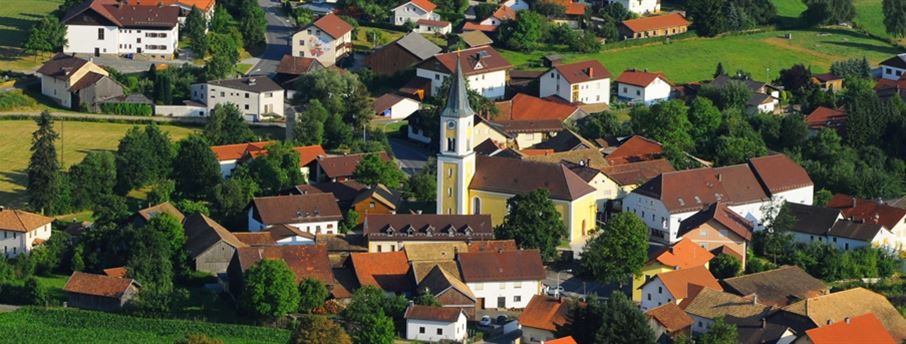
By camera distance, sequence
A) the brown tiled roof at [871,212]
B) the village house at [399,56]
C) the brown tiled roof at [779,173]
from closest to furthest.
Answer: the brown tiled roof at [871,212], the brown tiled roof at [779,173], the village house at [399,56]

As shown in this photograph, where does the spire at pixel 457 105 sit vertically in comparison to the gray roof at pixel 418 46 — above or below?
above

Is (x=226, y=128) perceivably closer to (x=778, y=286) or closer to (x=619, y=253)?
(x=619, y=253)

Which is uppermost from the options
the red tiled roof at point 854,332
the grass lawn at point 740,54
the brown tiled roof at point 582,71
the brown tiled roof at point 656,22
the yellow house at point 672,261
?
the brown tiled roof at point 656,22

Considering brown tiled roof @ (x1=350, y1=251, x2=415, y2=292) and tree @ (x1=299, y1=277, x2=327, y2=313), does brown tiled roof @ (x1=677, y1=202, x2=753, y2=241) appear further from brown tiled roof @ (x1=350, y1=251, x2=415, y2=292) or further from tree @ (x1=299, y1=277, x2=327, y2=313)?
tree @ (x1=299, y1=277, x2=327, y2=313)

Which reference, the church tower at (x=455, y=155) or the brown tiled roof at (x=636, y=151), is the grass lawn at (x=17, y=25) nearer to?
the church tower at (x=455, y=155)

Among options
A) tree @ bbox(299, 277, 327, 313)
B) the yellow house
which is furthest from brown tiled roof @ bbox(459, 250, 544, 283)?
tree @ bbox(299, 277, 327, 313)

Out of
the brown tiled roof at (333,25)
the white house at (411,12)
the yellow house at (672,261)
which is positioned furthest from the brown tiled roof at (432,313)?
the white house at (411,12)
